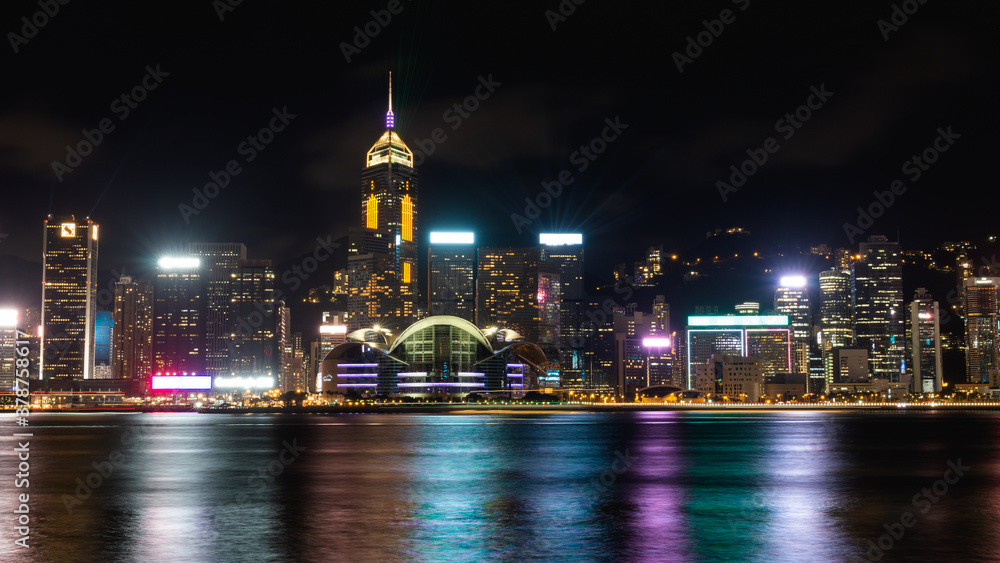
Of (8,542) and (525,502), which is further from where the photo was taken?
(525,502)

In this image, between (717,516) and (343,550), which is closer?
(343,550)

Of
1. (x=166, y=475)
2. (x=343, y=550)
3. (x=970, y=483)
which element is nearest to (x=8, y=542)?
(x=343, y=550)

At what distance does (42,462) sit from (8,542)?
37405 mm

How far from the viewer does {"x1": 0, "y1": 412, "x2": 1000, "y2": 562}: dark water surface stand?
2820 cm

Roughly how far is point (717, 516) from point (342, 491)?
60.4ft

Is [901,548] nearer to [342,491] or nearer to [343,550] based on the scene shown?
[343,550]

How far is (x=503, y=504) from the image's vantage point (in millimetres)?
39219

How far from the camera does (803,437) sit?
9650 centimetres

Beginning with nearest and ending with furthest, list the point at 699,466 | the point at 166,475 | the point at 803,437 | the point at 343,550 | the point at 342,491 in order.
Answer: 1. the point at 343,550
2. the point at 342,491
3. the point at 166,475
4. the point at 699,466
5. the point at 803,437

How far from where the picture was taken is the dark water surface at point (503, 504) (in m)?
28.2

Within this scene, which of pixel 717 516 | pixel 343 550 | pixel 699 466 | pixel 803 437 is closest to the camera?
pixel 343 550

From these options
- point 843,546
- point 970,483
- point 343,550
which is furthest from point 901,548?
point 970,483

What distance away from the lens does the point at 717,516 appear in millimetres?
35594

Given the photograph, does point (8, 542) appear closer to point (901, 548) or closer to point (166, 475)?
point (166, 475)
